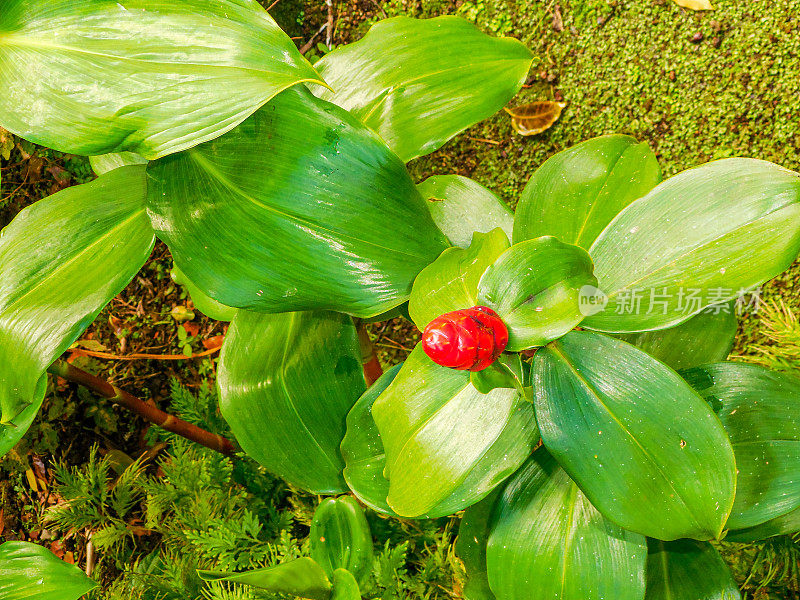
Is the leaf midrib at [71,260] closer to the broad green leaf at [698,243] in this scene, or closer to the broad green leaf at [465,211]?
the broad green leaf at [465,211]

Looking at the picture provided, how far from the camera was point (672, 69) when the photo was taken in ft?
5.08

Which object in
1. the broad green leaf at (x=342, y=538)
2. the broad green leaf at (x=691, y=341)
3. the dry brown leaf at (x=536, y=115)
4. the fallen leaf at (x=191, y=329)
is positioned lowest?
A: the broad green leaf at (x=342, y=538)

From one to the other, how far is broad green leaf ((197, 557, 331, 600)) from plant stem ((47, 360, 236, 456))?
463 millimetres

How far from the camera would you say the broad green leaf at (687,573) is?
39.5 inches

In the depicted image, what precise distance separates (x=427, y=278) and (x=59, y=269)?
0.60 m

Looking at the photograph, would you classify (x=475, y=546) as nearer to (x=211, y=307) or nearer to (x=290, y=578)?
(x=290, y=578)

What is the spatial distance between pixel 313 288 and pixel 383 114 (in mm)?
394

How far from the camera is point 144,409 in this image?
137 cm

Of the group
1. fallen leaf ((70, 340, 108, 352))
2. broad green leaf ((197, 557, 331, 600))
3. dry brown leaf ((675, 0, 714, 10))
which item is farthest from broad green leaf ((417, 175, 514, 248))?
fallen leaf ((70, 340, 108, 352))

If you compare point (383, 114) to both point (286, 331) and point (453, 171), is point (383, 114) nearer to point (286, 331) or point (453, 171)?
point (286, 331)

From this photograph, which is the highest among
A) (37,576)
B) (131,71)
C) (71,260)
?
(131,71)

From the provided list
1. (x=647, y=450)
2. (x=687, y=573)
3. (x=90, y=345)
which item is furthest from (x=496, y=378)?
(x=90, y=345)

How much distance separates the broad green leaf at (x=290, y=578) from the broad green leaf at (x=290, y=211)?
1.38 feet

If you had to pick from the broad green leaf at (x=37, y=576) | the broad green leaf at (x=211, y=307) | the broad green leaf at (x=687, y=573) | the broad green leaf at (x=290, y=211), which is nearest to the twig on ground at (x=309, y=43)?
the broad green leaf at (x=211, y=307)
